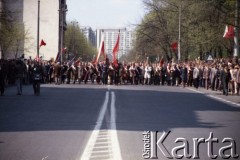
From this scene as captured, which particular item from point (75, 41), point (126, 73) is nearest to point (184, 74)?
point (126, 73)

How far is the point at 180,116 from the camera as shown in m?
21.0

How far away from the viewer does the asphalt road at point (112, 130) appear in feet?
40.5

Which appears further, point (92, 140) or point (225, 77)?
point (225, 77)

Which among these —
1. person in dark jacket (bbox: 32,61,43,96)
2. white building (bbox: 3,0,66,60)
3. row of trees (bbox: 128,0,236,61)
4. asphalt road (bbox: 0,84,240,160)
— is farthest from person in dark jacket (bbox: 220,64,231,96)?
white building (bbox: 3,0,66,60)

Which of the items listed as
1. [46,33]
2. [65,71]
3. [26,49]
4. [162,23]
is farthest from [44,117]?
[46,33]

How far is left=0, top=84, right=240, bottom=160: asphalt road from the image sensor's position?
1234cm

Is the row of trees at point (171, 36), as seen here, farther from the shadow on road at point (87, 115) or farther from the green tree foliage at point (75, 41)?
the green tree foliage at point (75, 41)

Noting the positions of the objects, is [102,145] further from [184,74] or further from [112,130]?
[184,74]

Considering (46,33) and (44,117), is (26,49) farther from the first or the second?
(44,117)

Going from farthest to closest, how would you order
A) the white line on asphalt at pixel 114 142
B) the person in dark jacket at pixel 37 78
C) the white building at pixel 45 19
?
the white building at pixel 45 19
the person in dark jacket at pixel 37 78
the white line on asphalt at pixel 114 142

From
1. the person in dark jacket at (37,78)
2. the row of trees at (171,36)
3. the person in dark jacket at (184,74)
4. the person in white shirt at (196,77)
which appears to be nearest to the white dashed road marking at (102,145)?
the person in dark jacket at (37,78)

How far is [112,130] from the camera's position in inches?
637

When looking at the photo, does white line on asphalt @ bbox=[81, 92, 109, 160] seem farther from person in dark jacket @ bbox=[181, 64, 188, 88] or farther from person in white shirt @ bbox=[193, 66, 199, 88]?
person in dark jacket @ bbox=[181, 64, 188, 88]

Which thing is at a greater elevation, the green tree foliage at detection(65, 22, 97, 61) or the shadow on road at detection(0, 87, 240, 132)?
the green tree foliage at detection(65, 22, 97, 61)
